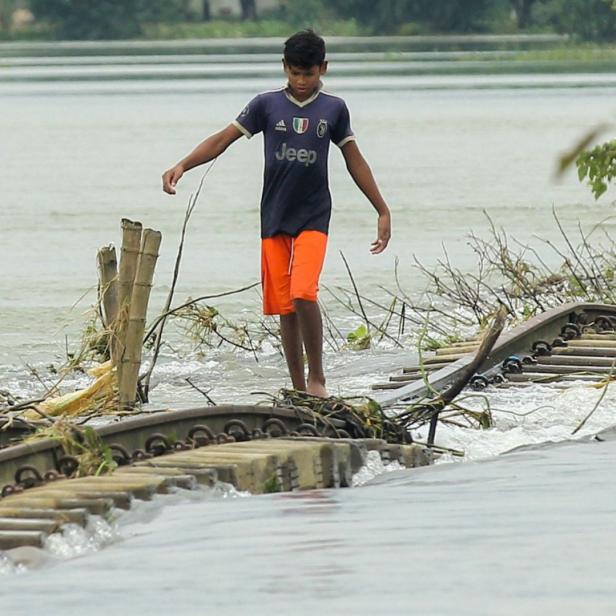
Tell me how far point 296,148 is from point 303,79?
32cm

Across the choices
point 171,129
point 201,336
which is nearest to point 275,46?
point 171,129

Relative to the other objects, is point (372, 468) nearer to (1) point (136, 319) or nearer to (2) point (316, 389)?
(2) point (316, 389)

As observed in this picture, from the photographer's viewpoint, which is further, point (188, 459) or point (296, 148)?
point (296, 148)

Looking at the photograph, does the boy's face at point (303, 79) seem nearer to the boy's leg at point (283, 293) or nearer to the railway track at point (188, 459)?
the boy's leg at point (283, 293)

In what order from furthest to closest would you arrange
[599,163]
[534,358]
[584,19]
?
[584,19] < [599,163] < [534,358]

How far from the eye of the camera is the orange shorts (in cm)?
959

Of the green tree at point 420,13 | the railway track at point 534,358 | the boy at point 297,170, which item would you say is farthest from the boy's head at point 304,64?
the green tree at point 420,13

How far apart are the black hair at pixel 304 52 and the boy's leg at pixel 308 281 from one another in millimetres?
815

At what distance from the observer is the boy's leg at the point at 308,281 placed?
9.58 meters

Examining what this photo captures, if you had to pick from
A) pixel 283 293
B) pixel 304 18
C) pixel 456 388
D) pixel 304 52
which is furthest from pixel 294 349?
pixel 304 18

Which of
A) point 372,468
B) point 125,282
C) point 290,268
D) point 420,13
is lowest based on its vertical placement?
point 372,468

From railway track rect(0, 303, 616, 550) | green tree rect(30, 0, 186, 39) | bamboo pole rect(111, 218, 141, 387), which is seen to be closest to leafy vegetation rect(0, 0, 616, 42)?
green tree rect(30, 0, 186, 39)

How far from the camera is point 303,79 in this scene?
30.8 feet

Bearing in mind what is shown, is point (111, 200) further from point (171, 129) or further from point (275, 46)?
point (275, 46)
